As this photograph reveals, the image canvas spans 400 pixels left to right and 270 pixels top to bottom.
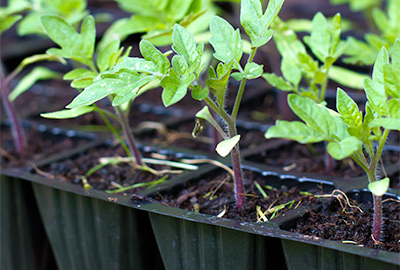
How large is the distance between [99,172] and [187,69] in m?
0.50

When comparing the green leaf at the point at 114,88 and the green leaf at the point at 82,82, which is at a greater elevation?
the green leaf at the point at 114,88

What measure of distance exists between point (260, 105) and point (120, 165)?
0.62m

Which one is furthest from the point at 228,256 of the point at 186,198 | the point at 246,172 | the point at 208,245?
the point at 246,172

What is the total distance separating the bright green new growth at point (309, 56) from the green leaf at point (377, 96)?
0.22 m

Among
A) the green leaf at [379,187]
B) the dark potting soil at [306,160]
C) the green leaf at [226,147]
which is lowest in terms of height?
the dark potting soil at [306,160]

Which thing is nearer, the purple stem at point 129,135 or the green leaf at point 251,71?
the green leaf at point 251,71

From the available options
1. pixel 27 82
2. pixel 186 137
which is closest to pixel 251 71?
pixel 186 137

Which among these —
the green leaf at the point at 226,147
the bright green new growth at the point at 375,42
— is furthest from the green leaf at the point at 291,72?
the green leaf at the point at 226,147

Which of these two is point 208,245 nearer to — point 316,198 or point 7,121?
point 316,198

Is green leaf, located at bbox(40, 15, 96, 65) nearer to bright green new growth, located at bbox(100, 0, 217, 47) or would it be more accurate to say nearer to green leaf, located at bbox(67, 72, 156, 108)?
bright green new growth, located at bbox(100, 0, 217, 47)

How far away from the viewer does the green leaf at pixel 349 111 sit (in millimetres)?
757

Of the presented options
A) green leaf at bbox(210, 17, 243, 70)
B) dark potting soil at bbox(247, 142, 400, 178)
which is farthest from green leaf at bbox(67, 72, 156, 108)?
dark potting soil at bbox(247, 142, 400, 178)

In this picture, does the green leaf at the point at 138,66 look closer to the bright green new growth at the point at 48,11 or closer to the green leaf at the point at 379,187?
the green leaf at the point at 379,187

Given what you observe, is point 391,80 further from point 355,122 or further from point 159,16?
point 159,16
